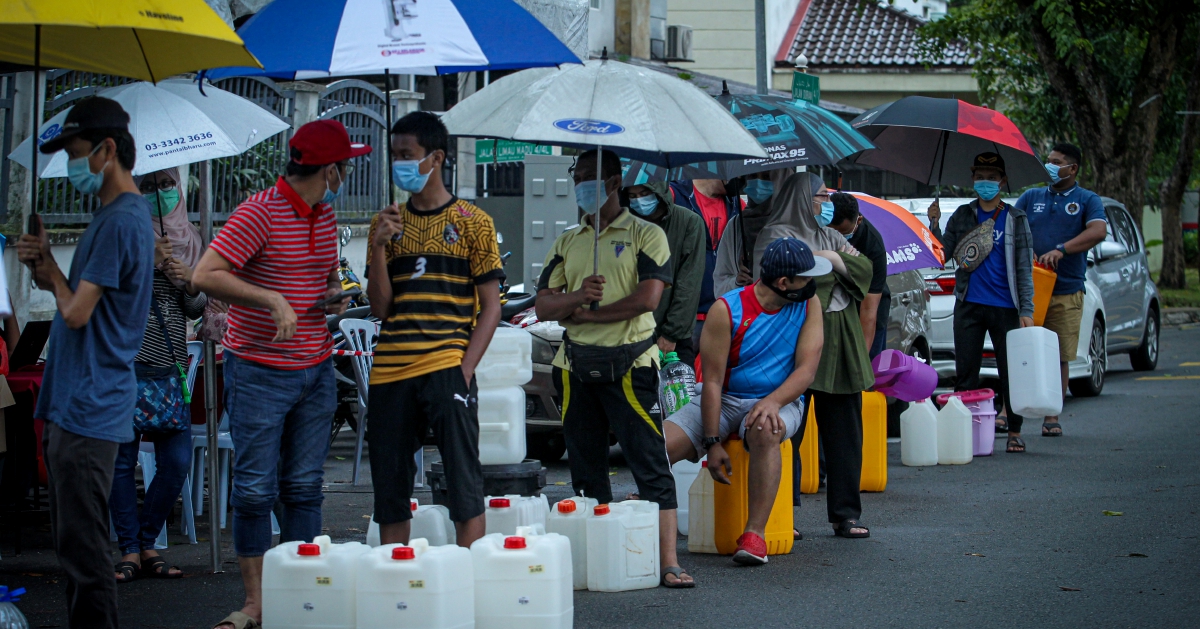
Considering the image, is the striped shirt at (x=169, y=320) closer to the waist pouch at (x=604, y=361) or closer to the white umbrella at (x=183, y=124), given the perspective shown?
the white umbrella at (x=183, y=124)

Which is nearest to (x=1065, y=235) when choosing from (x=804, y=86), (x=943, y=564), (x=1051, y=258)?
(x=1051, y=258)

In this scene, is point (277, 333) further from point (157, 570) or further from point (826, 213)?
point (826, 213)

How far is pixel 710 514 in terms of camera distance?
7020mm

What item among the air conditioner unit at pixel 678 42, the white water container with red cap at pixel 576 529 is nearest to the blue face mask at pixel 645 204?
the white water container with red cap at pixel 576 529

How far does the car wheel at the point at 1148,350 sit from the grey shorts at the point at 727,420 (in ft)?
35.0

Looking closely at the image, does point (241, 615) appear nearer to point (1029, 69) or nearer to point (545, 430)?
point (545, 430)

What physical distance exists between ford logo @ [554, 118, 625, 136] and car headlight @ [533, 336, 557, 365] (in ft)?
12.8

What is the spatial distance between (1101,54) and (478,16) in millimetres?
24237

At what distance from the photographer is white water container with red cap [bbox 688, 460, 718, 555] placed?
23.0 feet

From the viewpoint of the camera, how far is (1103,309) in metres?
14.0

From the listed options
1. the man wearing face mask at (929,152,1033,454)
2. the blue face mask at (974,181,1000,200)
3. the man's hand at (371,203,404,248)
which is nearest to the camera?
the man's hand at (371,203,404,248)

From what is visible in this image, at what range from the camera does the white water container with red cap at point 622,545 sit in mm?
6070

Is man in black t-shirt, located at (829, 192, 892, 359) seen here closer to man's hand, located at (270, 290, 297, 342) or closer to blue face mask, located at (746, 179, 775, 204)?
blue face mask, located at (746, 179, 775, 204)

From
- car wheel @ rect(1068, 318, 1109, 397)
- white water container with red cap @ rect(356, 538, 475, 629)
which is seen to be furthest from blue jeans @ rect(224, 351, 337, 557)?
car wheel @ rect(1068, 318, 1109, 397)
